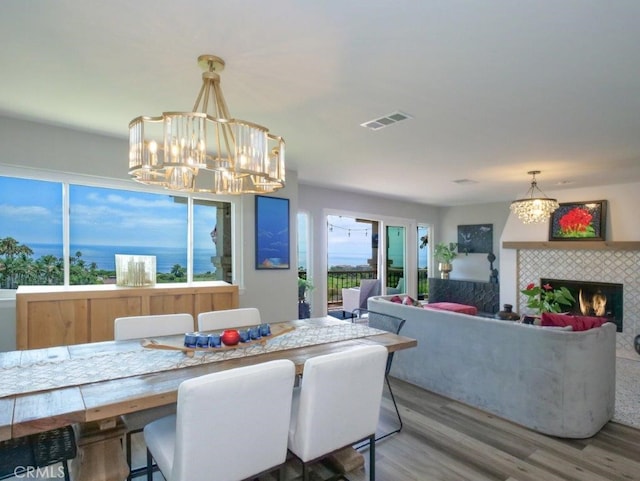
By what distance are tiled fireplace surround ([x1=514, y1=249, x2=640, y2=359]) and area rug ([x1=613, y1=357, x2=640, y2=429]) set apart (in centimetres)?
71

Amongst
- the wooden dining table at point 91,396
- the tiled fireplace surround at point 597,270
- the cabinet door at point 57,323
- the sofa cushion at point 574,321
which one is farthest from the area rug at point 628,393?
the cabinet door at point 57,323

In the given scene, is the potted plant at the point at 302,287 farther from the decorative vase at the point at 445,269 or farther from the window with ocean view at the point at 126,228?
the decorative vase at the point at 445,269

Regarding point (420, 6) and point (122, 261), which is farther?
point (122, 261)

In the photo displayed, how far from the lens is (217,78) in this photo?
6.90 ft

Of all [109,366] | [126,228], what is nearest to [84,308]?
[126,228]

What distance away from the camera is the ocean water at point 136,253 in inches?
137

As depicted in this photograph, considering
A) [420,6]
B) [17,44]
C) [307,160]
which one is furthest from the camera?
[307,160]

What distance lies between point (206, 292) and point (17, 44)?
8.07 ft

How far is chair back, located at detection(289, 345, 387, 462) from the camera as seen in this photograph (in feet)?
5.60

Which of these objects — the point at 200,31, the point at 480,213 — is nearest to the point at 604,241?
the point at 480,213

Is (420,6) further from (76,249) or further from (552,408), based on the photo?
(76,249)

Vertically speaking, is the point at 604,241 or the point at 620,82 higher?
the point at 620,82

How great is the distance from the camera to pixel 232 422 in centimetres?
147

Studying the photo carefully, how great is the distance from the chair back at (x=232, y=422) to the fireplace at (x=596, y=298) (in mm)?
6020
